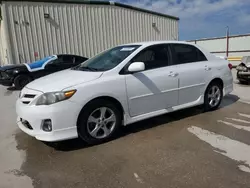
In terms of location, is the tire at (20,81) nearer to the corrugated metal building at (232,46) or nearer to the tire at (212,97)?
the tire at (212,97)

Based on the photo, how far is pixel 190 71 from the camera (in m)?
4.34

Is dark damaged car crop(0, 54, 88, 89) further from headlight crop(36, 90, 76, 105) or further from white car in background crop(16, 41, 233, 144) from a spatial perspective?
headlight crop(36, 90, 76, 105)

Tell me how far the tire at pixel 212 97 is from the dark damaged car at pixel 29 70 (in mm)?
6057

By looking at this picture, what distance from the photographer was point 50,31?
11.7m

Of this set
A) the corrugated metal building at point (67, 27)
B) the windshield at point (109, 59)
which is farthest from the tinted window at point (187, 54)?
the corrugated metal building at point (67, 27)

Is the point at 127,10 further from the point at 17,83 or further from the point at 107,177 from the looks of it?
the point at 107,177

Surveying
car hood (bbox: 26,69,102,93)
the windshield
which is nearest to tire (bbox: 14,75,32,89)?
the windshield

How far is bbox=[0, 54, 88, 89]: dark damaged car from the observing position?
8023 millimetres

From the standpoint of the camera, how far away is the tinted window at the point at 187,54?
14.2 ft

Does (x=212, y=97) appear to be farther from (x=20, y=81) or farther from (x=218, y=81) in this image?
(x=20, y=81)

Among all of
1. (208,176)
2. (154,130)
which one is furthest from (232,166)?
(154,130)

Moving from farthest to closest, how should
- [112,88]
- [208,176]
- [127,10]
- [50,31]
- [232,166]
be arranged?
1. [127,10]
2. [50,31]
3. [112,88]
4. [232,166]
5. [208,176]

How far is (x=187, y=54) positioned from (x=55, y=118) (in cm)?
283

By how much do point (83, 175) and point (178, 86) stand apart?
238 cm
